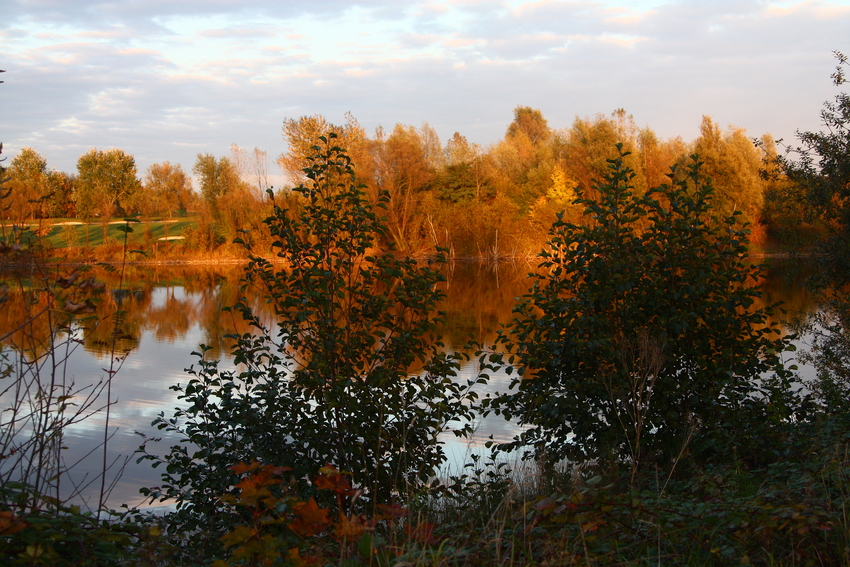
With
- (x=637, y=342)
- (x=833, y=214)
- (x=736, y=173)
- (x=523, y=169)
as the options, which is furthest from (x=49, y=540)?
(x=523, y=169)

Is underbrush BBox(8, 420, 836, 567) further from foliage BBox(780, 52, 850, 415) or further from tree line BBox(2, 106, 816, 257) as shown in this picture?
tree line BBox(2, 106, 816, 257)

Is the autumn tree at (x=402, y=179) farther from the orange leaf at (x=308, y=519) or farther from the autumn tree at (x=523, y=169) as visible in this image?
the orange leaf at (x=308, y=519)

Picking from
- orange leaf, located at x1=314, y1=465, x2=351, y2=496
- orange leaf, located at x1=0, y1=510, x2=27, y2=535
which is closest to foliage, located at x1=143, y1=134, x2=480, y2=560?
orange leaf, located at x1=314, y1=465, x2=351, y2=496

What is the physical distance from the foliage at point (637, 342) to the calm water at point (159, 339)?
0.84 metres

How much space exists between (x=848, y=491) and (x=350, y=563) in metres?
2.56

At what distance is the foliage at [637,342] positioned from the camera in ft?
20.1

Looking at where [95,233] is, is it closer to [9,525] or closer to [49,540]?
[49,540]

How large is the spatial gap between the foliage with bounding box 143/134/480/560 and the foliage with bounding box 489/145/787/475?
1.00m

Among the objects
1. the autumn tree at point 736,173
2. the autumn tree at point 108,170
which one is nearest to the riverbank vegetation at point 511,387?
the autumn tree at point 736,173

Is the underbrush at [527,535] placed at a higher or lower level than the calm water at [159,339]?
higher

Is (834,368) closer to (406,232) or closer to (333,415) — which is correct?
(333,415)

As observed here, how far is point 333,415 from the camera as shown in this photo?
5.90m

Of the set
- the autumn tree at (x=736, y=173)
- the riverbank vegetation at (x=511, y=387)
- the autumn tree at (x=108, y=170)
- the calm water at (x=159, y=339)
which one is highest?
the autumn tree at (x=108, y=170)

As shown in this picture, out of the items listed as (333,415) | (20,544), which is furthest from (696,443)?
(20,544)
